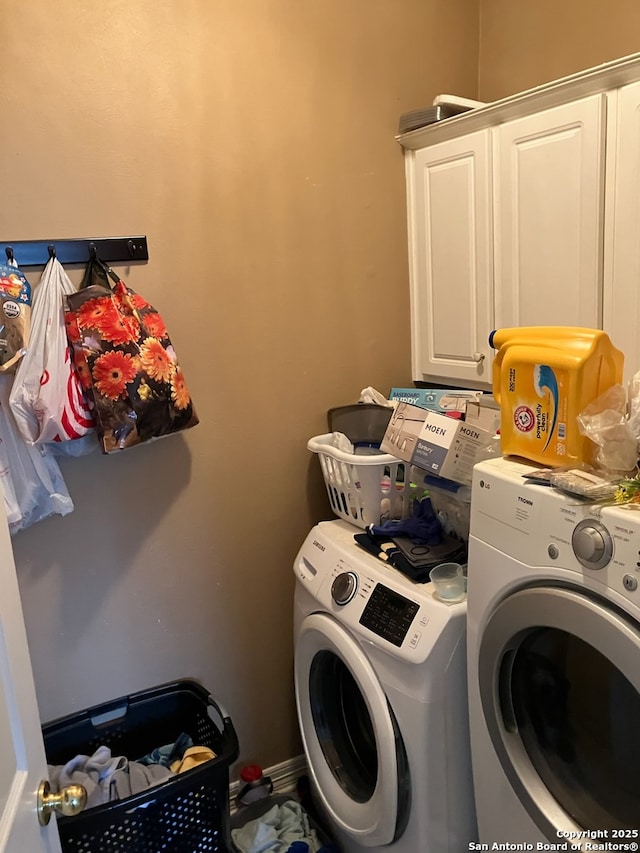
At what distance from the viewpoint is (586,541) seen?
103 cm

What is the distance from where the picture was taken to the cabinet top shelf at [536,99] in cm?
140

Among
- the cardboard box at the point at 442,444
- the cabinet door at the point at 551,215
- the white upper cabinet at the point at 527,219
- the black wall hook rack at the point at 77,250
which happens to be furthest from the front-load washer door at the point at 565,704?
the black wall hook rack at the point at 77,250

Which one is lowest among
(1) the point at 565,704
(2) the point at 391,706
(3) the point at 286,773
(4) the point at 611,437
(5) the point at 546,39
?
(3) the point at 286,773

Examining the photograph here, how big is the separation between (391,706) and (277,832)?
0.70 metres

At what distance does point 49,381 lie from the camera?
152 cm

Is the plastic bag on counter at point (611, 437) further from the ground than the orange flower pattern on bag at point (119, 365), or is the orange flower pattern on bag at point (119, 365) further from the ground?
the orange flower pattern on bag at point (119, 365)

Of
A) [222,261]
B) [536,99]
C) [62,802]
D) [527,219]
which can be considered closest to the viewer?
[62,802]

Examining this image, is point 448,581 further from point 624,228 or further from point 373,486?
point 624,228

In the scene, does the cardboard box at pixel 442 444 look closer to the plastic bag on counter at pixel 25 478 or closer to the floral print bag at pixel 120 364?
the floral print bag at pixel 120 364

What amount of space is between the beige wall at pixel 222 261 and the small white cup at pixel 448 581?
0.66m

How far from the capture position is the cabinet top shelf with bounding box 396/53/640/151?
1396mm

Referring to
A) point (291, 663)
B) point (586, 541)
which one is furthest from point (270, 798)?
point (586, 541)

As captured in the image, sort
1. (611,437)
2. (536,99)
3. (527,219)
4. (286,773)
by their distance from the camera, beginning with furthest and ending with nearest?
(286,773) → (527,219) → (536,99) → (611,437)

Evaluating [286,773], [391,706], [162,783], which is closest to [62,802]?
[162,783]
